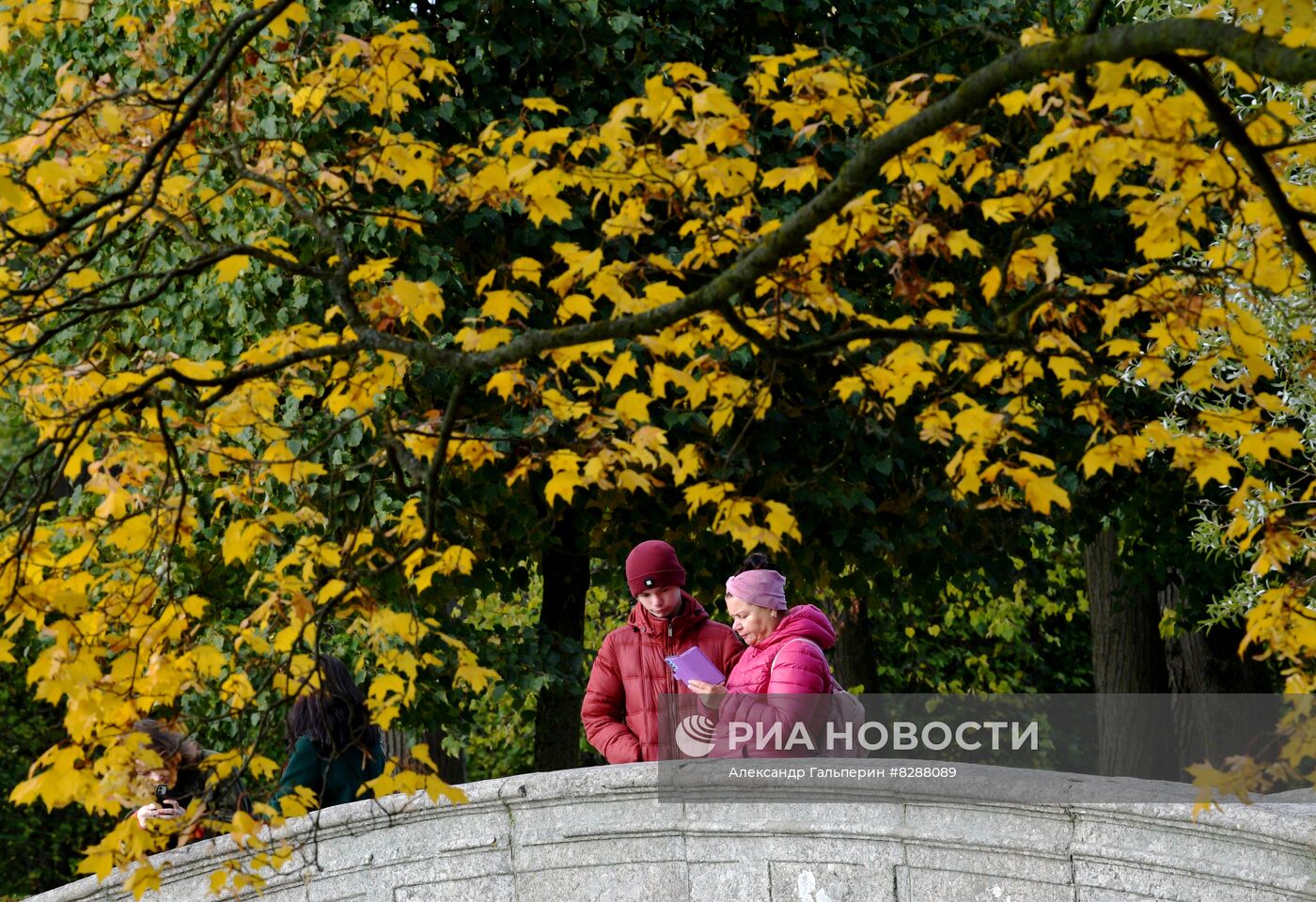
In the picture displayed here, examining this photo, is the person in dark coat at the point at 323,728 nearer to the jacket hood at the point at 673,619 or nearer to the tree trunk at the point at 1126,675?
the jacket hood at the point at 673,619

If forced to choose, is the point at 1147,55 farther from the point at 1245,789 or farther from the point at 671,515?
the point at 671,515

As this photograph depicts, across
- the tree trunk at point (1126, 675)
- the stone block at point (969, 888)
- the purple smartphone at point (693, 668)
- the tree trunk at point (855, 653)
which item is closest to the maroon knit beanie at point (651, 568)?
the purple smartphone at point (693, 668)

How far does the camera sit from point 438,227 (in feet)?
26.6

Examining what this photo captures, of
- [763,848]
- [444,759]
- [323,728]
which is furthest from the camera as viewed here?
[444,759]

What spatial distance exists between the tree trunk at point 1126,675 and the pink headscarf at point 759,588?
23.9ft

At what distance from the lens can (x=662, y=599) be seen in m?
6.08

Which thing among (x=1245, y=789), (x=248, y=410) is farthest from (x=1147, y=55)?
(x=248, y=410)

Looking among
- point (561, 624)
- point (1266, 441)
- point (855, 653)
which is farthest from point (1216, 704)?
point (1266, 441)

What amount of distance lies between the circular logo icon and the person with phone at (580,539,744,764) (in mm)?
108

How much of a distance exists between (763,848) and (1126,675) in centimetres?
715

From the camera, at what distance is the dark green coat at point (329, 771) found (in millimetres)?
5852

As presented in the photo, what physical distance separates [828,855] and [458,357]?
2.96 m

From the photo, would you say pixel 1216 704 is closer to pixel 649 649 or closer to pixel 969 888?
pixel 969 888

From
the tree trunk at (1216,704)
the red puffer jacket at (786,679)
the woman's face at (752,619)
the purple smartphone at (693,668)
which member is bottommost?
the red puffer jacket at (786,679)
